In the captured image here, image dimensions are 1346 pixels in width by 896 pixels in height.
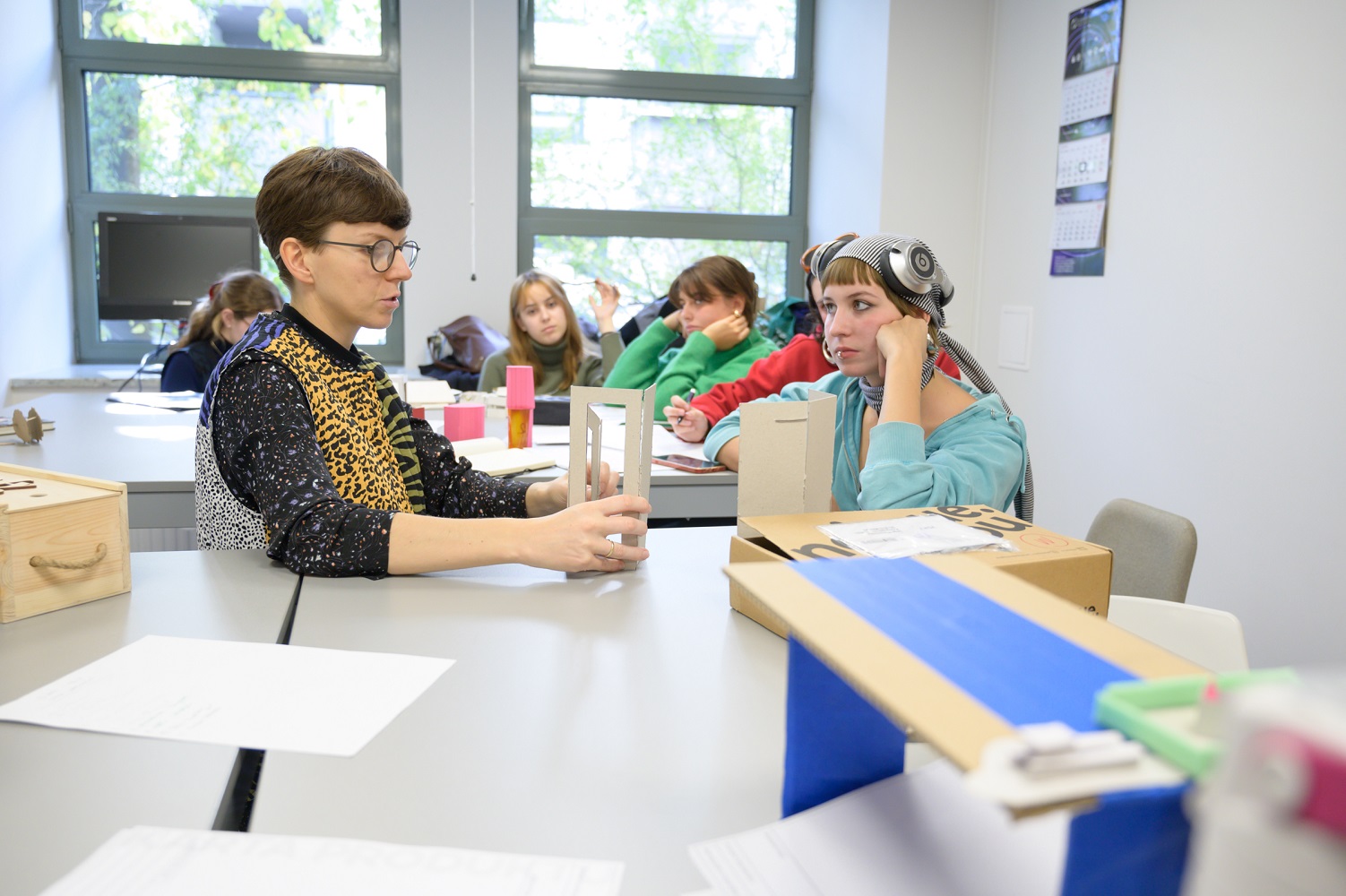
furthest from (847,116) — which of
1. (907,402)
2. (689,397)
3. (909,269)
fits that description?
(907,402)

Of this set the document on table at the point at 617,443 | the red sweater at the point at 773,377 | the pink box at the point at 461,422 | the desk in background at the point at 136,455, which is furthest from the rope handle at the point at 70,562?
the red sweater at the point at 773,377

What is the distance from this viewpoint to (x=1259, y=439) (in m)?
2.77

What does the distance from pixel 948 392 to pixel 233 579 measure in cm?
128

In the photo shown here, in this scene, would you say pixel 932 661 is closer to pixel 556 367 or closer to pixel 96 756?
pixel 96 756

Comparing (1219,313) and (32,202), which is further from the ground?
(32,202)

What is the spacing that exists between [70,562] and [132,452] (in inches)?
51.5

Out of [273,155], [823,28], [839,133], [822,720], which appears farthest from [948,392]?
[273,155]

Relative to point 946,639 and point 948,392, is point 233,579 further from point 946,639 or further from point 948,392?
point 948,392

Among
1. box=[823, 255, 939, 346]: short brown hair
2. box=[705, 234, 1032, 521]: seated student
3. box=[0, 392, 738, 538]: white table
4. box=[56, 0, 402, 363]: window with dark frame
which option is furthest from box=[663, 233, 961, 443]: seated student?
box=[56, 0, 402, 363]: window with dark frame

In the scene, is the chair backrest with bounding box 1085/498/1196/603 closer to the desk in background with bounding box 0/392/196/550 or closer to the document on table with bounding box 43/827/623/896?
the document on table with bounding box 43/827/623/896

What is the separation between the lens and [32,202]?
178 inches

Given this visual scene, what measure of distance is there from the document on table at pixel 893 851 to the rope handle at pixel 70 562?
0.90 metres

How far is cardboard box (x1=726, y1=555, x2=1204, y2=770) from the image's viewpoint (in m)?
0.49

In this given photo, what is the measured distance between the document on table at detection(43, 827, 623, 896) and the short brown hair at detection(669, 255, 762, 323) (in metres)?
2.90
